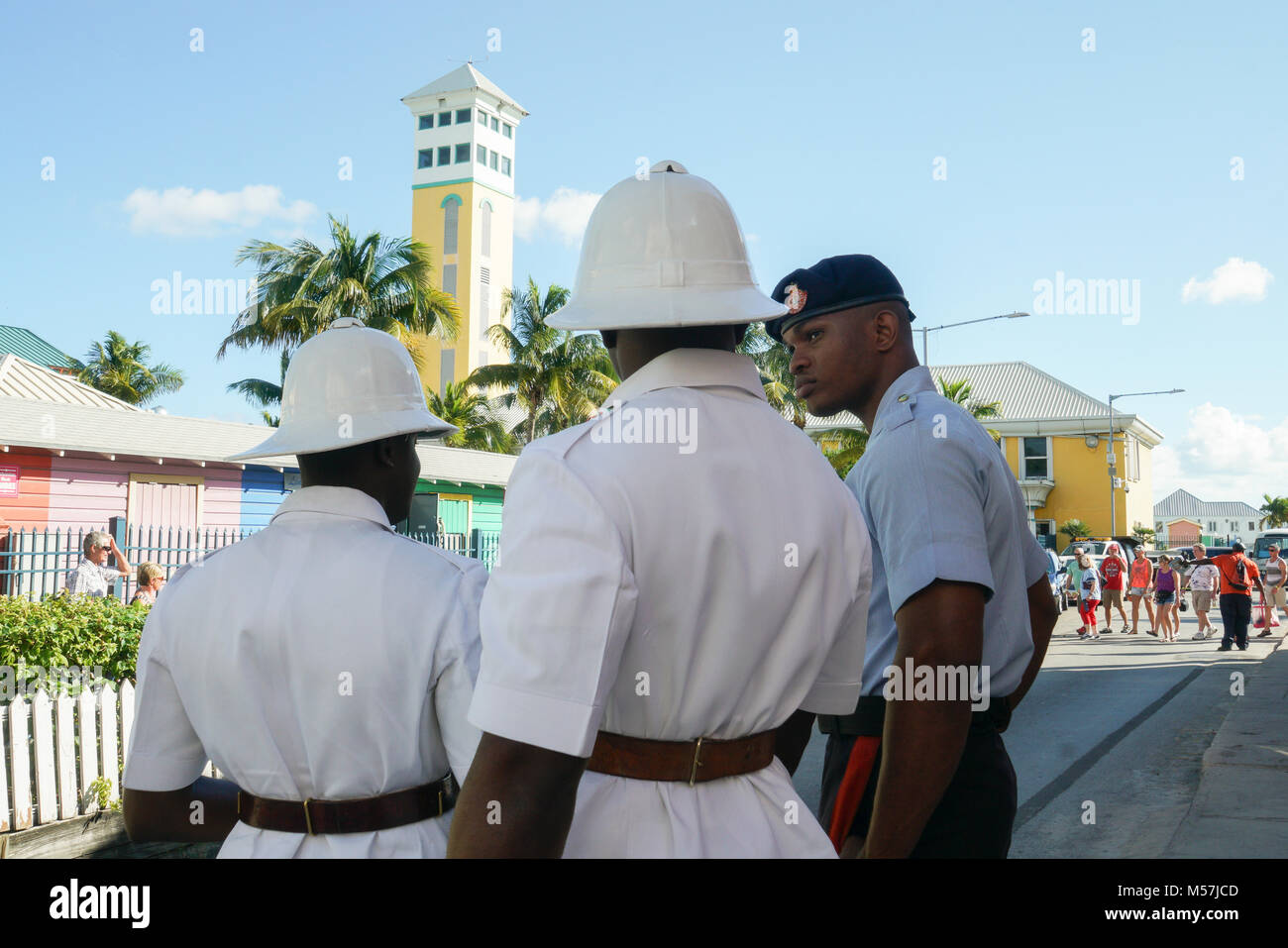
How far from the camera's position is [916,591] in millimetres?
2334

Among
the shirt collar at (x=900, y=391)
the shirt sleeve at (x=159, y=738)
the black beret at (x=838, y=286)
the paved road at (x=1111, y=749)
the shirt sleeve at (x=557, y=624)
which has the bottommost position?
the paved road at (x=1111, y=749)

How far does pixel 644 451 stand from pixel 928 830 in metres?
1.37

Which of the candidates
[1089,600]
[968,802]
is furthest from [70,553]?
[1089,600]

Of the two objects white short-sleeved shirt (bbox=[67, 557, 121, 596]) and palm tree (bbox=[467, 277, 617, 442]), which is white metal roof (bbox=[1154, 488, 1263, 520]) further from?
white short-sleeved shirt (bbox=[67, 557, 121, 596])

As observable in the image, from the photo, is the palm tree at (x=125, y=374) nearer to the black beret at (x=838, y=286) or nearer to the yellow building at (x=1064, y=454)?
the yellow building at (x=1064, y=454)

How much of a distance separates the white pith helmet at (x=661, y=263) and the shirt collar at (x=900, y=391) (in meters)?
0.97

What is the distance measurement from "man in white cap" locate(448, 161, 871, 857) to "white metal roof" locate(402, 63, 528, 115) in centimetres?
7378

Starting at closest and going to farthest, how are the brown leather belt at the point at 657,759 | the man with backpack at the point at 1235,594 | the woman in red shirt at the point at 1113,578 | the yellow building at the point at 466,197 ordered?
1. the brown leather belt at the point at 657,759
2. the man with backpack at the point at 1235,594
3. the woman in red shirt at the point at 1113,578
4. the yellow building at the point at 466,197

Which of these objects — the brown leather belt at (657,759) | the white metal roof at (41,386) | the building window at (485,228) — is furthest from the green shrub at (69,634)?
the building window at (485,228)

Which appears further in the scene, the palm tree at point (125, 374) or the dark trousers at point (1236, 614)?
the palm tree at point (125, 374)

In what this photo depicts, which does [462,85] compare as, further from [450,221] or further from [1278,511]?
[1278,511]

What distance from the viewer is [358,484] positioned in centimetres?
240

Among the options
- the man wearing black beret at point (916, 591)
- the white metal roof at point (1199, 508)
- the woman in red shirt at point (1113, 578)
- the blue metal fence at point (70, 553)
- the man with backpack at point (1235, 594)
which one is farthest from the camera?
the white metal roof at point (1199, 508)

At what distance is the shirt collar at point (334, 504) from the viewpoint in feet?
7.50
